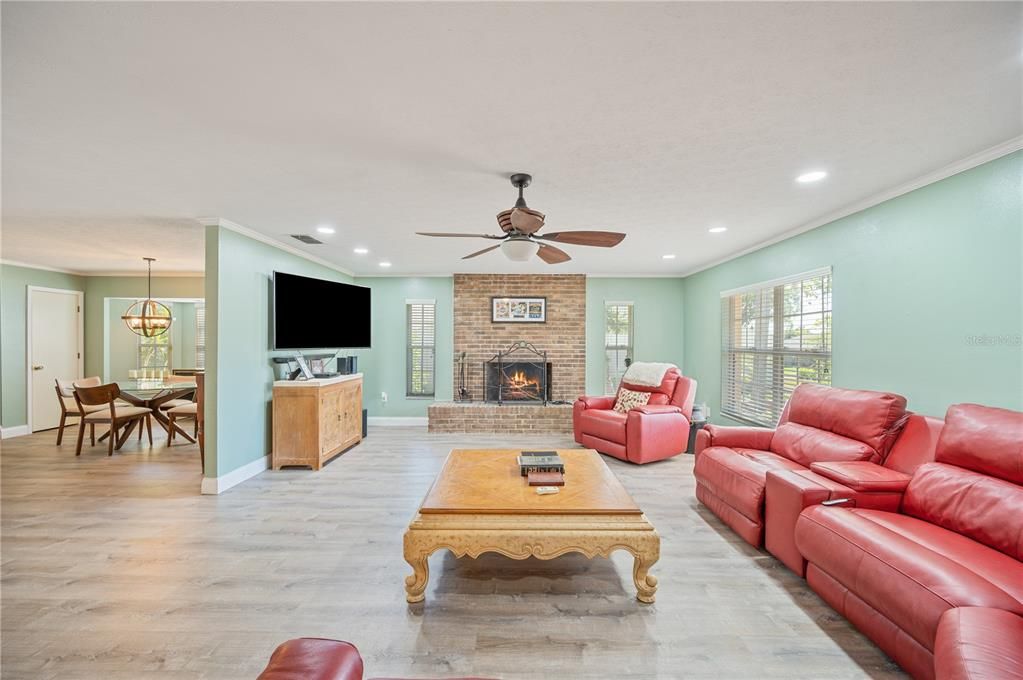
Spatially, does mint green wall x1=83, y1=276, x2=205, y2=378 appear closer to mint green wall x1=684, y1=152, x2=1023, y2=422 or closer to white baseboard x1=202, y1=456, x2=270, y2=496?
white baseboard x1=202, y1=456, x2=270, y2=496

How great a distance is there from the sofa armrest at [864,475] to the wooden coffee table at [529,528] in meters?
1.09

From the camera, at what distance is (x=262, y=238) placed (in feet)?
13.5

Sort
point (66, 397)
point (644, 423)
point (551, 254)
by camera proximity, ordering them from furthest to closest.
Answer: point (66, 397) → point (644, 423) → point (551, 254)

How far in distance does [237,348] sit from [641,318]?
5.40m

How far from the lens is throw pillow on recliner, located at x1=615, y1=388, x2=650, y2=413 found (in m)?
4.89

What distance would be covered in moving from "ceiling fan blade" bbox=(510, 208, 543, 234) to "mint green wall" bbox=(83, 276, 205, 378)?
6.78 metres

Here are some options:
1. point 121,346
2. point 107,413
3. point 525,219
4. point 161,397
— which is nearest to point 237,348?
point 161,397

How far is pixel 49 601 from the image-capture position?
2096 millimetres

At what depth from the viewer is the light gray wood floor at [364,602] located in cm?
171

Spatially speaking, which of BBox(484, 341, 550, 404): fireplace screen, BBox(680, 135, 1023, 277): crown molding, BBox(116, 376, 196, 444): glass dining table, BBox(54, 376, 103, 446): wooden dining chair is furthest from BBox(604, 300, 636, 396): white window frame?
BBox(54, 376, 103, 446): wooden dining chair

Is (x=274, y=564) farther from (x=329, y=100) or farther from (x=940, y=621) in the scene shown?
(x=940, y=621)

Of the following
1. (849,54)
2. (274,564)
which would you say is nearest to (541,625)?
(274,564)

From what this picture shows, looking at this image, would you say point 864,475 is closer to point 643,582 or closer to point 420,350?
point 643,582

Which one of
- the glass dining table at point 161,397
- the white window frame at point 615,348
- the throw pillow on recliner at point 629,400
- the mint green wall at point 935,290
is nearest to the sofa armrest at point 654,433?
the throw pillow on recliner at point 629,400
